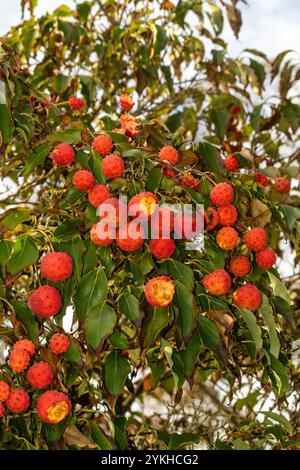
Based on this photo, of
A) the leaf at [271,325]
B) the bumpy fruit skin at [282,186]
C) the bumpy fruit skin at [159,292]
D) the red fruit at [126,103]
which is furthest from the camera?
the red fruit at [126,103]

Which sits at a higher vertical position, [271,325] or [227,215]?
[227,215]

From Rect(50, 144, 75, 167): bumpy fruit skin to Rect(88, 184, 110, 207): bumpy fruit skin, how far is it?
7.4 inches

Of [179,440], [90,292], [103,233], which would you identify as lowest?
[179,440]

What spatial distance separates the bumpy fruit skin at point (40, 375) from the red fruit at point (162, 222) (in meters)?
0.35

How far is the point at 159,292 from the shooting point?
4.96 ft

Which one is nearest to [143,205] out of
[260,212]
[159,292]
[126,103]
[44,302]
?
[159,292]

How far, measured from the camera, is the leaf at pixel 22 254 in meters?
1.56

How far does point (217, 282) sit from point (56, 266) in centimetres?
35

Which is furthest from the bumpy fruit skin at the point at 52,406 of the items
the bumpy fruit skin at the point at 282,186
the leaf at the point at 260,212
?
the bumpy fruit skin at the point at 282,186

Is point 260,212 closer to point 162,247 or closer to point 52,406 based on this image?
point 162,247

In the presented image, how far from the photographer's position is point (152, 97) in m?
3.37

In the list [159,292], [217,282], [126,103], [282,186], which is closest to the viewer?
[159,292]

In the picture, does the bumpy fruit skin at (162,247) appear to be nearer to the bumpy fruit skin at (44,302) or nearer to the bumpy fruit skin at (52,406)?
the bumpy fruit skin at (44,302)
